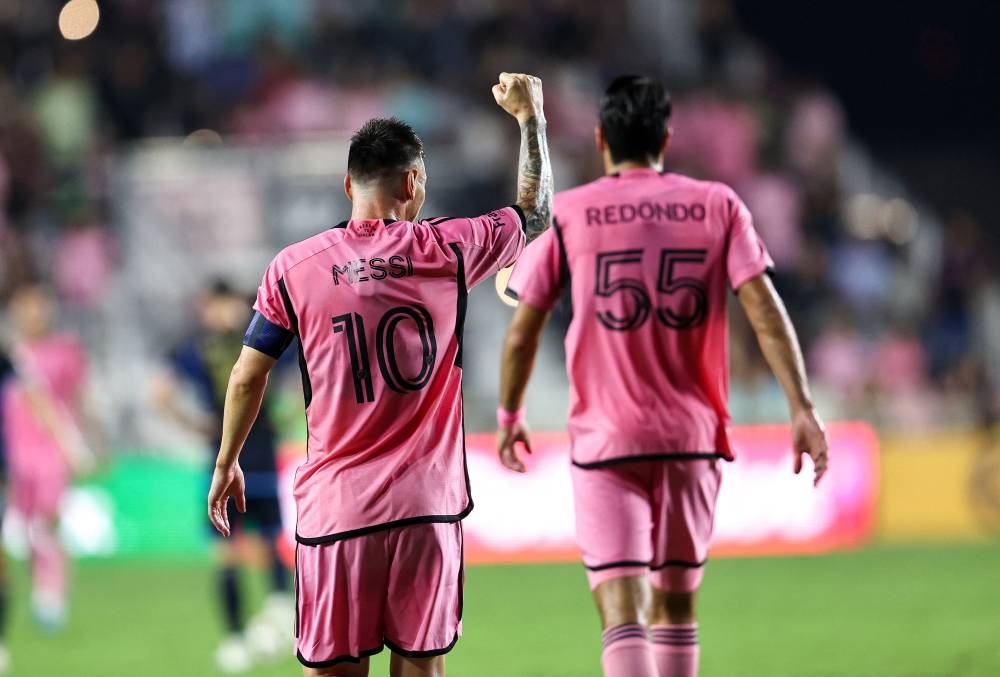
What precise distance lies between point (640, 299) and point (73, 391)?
8109 mm

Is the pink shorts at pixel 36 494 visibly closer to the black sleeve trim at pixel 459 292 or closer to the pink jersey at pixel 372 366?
the pink jersey at pixel 372 366

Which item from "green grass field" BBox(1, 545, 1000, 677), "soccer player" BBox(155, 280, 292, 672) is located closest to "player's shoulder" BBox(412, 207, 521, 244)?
"green grass field" BBox(1, 545, 1000, 677)

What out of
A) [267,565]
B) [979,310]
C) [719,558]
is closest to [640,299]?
[267,565]

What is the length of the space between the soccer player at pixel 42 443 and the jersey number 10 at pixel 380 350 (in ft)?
22.1

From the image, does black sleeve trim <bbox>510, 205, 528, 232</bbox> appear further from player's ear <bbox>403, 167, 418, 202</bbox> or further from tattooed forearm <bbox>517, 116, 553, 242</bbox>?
player's ear <bbox>403, 167, 418, 202</bbox>

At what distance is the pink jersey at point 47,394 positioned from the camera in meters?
11.4

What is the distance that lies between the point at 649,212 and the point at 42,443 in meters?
7.70

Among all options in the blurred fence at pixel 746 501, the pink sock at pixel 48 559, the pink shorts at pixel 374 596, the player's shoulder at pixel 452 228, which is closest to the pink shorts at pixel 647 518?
the pink shorts at pixel 374 596

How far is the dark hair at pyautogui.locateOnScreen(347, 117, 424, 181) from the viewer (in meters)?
4.81

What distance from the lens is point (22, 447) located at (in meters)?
11.7

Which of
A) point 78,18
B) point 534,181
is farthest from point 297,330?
point 78,18

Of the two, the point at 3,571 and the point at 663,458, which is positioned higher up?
the point at 663,458

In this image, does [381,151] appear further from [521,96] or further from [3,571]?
[3,571]

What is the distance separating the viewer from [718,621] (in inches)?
394
